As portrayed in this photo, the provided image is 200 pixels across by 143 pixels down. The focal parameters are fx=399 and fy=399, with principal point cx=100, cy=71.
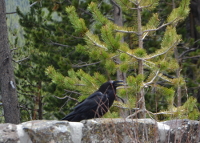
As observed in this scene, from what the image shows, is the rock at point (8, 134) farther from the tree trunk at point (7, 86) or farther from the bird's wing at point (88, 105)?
the tree trunk at point (7, 86)

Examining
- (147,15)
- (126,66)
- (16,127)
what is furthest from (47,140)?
(147,15)

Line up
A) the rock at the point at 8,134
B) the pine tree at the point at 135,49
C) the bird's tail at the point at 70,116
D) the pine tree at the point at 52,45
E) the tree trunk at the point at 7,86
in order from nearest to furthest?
the rock at the point at 8,134 < the bird's tail at the point at 70,116 < the pine tree at the point at 135,49 < the tree trunk at the point at 7,86 < the pine tree at the point at 52,45

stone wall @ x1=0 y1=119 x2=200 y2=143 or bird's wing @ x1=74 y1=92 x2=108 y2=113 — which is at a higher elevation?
stone wall @ x1=0 y1=119 x2=200 y2=143

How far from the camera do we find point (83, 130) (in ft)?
12.0

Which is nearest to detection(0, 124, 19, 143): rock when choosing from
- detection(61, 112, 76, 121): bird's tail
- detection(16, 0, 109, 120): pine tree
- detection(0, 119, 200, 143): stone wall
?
detection(0, 119, 200, 143): stone wall

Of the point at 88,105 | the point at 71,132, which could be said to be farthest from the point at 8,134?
the point at 88,105

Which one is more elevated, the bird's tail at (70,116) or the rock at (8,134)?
the rock at (8,134)

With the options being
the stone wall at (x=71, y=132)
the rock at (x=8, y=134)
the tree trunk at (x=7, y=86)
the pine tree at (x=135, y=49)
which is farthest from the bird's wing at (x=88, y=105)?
the tree trunk at (x=7, y=86)

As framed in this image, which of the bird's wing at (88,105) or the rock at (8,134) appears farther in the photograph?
the bird's wing at (88,105)

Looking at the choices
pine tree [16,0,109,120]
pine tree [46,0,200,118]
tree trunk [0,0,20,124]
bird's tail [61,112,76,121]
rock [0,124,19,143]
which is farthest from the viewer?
pine tree [16,0,109,120]

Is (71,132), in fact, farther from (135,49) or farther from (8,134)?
(135,49)

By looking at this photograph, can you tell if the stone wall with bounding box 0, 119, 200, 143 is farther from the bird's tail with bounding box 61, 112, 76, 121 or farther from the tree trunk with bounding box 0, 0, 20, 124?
the tree trunk with bounding box 0, 0, 20, 124

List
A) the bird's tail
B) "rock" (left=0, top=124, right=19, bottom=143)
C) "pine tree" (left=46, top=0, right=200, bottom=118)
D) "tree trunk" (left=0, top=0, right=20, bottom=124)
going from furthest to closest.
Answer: "tree trunk" (left=0, top=0, right=20, bottom=124), "pine tree" (left=46, top=0, right=200, bottom=118), the bird's tail, "rock" (left=0, top=124, right=19, bottom=143)

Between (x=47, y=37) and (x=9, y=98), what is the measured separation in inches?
161
